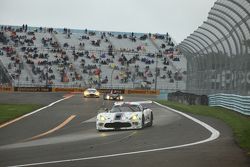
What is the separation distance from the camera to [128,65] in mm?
69188

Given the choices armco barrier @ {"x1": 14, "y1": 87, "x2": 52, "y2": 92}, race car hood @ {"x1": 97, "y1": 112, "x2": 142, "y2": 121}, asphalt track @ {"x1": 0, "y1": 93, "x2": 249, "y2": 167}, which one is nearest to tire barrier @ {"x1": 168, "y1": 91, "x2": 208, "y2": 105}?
asphalt track @ {"x1": 0, "y1": 93, "x2": 249, "y2": 167}

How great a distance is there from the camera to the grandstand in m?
64.4

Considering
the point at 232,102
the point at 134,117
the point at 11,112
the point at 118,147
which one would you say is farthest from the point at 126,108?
the point at 11,112

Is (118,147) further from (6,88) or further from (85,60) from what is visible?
(85,60)

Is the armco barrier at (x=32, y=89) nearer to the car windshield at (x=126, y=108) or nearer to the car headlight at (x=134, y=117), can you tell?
the car windshield at (x=126, y=108)

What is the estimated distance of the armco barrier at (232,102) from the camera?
21.6m

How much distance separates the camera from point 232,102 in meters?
24.9

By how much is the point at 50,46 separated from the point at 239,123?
58554 mm

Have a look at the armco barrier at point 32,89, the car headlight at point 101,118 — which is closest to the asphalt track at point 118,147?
the car headlight at point 101,118

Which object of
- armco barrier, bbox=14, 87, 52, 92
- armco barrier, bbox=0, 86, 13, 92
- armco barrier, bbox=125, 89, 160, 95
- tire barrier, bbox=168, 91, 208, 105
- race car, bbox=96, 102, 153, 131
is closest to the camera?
race car, bbox=96, 102, 153, 131

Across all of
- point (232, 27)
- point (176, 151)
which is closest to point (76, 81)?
point (232, 27)

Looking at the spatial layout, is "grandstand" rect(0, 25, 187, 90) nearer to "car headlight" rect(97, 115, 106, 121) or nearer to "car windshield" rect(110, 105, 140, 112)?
"car windshield" rect(110, 105, 140, 112)

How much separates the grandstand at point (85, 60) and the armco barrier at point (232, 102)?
29052mm

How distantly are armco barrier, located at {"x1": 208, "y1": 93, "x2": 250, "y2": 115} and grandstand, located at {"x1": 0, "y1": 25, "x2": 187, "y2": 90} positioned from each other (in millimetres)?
29052
